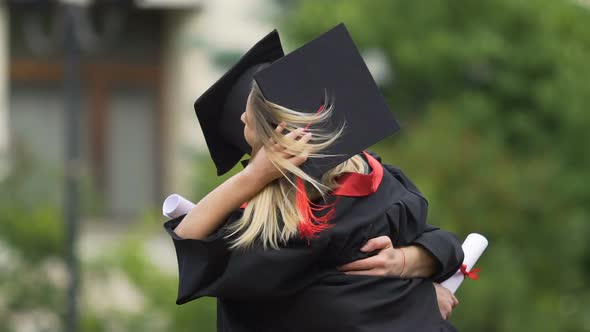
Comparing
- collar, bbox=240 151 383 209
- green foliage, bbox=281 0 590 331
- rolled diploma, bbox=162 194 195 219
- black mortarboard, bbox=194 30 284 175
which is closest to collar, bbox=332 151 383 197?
collar, bbox=240 151 383 209

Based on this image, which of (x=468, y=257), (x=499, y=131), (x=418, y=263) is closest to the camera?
(x=418, y=263)

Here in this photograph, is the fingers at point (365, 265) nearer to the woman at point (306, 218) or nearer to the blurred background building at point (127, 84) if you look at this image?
the woman at point (306, 218)

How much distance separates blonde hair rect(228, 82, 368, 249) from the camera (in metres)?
2.68

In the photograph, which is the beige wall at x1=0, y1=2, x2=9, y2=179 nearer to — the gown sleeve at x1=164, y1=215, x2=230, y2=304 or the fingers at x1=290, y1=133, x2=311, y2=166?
the gown sleeve at x1=164, y1=215, x2=230, y2=304

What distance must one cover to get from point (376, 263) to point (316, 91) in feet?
1.39

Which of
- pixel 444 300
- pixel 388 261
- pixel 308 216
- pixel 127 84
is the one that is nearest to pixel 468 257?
pixel 444 300

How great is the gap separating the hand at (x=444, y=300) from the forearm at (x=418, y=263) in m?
0.07

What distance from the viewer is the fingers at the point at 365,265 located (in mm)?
2785

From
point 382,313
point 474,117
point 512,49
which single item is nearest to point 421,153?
point 474,117

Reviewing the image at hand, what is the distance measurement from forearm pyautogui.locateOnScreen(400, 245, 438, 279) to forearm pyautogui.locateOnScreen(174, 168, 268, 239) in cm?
41

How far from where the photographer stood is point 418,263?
2893 millimetres

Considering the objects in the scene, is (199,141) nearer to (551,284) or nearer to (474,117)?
(474,117)

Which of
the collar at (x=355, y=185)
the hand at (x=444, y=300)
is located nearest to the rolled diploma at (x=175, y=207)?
the collar at (x=355, y=185)

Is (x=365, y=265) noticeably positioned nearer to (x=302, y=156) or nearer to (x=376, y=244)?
(x=376, y=244)
